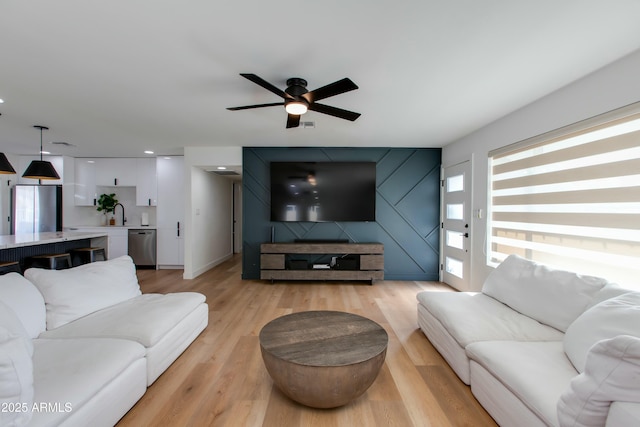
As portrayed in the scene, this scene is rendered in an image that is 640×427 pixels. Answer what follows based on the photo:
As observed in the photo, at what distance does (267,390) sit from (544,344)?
185cm

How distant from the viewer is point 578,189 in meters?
2.27

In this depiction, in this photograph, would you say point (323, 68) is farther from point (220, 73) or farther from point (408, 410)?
point (408, 410)

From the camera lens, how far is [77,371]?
4.43ft

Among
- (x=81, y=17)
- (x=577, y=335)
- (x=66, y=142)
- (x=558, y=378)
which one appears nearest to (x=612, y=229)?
(x=577, y=335)

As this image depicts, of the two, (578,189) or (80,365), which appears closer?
(80,365)

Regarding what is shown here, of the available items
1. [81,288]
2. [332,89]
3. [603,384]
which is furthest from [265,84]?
[603,384]

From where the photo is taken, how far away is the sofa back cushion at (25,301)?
169 centimetres

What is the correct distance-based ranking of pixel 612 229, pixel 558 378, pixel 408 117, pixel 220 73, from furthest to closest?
pixel 408 117 → pixel 220 73 → pixel 612 229 → pixel 558 378

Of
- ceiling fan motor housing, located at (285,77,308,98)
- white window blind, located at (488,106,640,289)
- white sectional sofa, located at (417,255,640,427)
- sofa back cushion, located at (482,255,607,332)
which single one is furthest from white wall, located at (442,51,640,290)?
ceiling fan motor housing, located at (285,77,308,98)

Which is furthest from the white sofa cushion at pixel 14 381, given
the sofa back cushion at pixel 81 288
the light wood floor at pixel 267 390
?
the sofa back cushion at pixel 81 288

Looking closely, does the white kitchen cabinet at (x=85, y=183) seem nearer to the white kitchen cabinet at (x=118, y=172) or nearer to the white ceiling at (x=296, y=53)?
the white kitchen cabinet at (x=118, y=172)

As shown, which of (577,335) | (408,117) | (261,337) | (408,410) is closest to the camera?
(577,335)

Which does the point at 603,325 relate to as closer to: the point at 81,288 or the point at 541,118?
the point at 541,118

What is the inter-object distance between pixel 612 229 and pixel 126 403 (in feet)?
11.6
